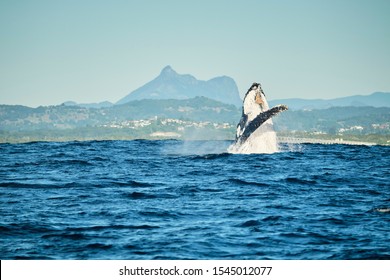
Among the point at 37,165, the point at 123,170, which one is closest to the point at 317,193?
the point at 123,170

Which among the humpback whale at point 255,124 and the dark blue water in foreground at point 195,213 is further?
the humpback whale at point 255,124

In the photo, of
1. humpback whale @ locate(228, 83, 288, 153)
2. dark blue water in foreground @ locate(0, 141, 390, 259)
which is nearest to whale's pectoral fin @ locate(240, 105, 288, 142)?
humpback whale @ locate(228, 83, 288, 153)

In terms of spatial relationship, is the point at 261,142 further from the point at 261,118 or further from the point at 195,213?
the point at 195,213

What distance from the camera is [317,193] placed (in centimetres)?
2594

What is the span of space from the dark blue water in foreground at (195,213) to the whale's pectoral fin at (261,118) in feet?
10.0

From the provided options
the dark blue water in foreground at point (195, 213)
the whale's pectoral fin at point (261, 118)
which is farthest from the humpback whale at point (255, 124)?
the dark blue water in foreground at point (195, 213)

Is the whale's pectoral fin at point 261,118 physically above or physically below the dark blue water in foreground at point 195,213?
above

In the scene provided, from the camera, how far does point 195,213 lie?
70.1ft

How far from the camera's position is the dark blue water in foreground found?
1688 cm

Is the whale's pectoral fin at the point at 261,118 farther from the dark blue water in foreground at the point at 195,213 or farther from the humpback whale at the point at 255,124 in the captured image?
the dark blue water in foreground at the point at 195,213

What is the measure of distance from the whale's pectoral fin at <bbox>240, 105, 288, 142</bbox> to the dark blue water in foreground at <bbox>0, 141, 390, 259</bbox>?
10.0 ft

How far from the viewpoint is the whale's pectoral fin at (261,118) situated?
36031 mm

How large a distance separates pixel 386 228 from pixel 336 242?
2.09 m

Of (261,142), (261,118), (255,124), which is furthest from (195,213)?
(261,142)
